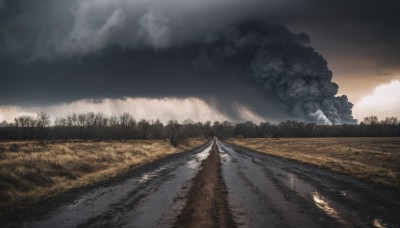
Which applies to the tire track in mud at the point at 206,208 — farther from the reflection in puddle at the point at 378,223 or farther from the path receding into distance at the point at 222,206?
the reflection in puddle at the point at 378,223

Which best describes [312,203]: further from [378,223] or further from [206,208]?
[206,208]

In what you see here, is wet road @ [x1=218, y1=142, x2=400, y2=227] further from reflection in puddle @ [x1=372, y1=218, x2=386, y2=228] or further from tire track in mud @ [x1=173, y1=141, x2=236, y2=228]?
tire track in mud @ [x1=173, y1=141, x2=236, y2=228]

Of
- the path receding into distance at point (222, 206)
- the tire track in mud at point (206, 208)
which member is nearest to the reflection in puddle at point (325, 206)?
the path receding into distance at point (222, 206)

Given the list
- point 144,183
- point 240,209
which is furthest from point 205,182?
point 240,209

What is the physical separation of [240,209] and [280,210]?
4.30 ft

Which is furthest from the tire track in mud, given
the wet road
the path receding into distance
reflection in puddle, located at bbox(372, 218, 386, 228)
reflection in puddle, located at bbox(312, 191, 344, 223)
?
reflection in puddle, located at bbox(372, 218, 386, 228)

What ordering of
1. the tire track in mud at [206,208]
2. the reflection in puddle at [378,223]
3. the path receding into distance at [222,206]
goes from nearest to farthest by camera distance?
1. the reflection in puddle at [378,223]
2. the tire track in mud at [206,208]
3. the path receding into distance at [222,206]

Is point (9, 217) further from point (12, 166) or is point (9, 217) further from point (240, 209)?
point (12, 166)

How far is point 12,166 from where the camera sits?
58.1 ft

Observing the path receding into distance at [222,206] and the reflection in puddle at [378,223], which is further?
the path receding into distance at [222,206]

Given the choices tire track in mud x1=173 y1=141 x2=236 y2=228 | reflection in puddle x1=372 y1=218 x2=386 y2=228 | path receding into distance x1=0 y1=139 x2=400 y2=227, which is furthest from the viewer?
path receding into distance x1=0 y1=139 x2=400 y2=227

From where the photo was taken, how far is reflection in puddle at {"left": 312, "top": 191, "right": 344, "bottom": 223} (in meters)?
9.56

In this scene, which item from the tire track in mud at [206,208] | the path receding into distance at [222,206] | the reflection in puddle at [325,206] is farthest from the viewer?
the reflection in puddle at [325,206]

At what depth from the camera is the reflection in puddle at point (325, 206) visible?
31.4ft
